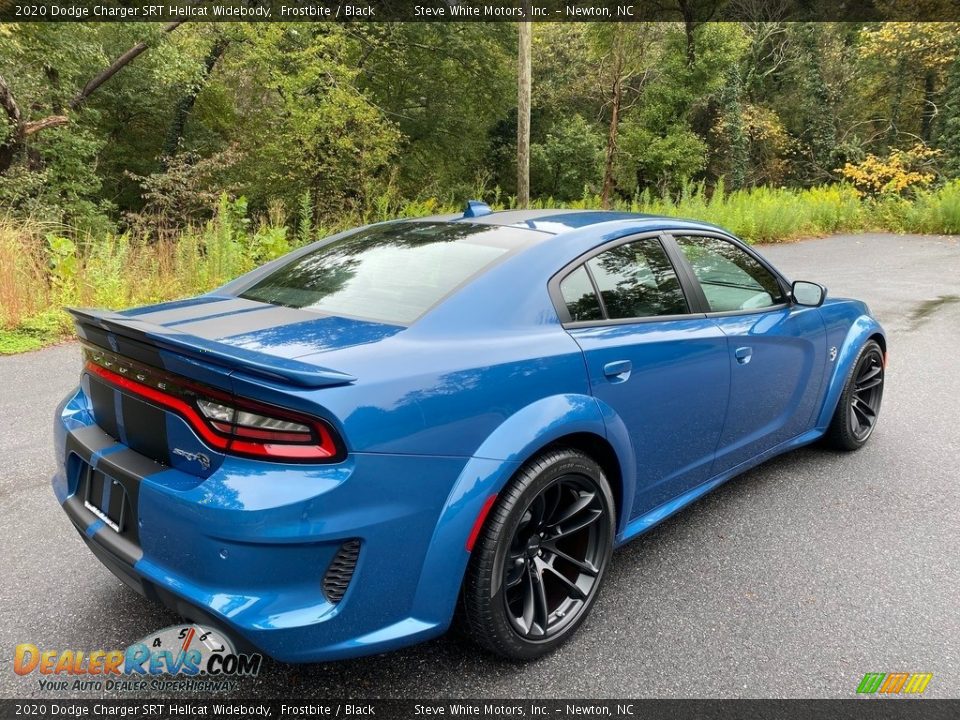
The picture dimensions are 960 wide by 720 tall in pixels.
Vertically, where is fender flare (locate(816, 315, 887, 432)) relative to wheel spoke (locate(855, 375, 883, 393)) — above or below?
above

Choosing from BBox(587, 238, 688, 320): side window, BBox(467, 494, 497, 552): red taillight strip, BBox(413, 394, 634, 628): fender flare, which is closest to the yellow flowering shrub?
BBox(587, 238, 688, 320): side window

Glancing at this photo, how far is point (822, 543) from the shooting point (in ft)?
10.2

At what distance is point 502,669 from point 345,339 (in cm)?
122

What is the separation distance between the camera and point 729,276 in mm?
3408

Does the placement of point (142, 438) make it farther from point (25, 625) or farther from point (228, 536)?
point (25, 625)

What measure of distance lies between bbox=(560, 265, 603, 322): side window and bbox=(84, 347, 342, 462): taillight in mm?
1103

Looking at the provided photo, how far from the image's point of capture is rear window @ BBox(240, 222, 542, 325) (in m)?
2.41

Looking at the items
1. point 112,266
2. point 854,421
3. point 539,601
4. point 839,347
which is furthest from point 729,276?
point 112,266

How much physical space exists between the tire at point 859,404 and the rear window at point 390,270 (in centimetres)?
248

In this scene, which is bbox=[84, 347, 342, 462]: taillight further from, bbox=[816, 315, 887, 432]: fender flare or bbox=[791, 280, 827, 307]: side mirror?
bbox=[816, 315, 887, 432]: fender flare

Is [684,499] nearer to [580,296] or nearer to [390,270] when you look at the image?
[580,296]

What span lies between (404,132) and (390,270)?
26.0m

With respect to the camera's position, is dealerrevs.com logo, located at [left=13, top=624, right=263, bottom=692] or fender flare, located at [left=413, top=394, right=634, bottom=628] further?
dealerrevs.com logo, located at [left=13, top=624, right=263, bottom=692]

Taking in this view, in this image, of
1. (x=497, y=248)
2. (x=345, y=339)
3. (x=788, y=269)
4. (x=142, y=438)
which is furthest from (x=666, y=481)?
(x=788, y=269)
